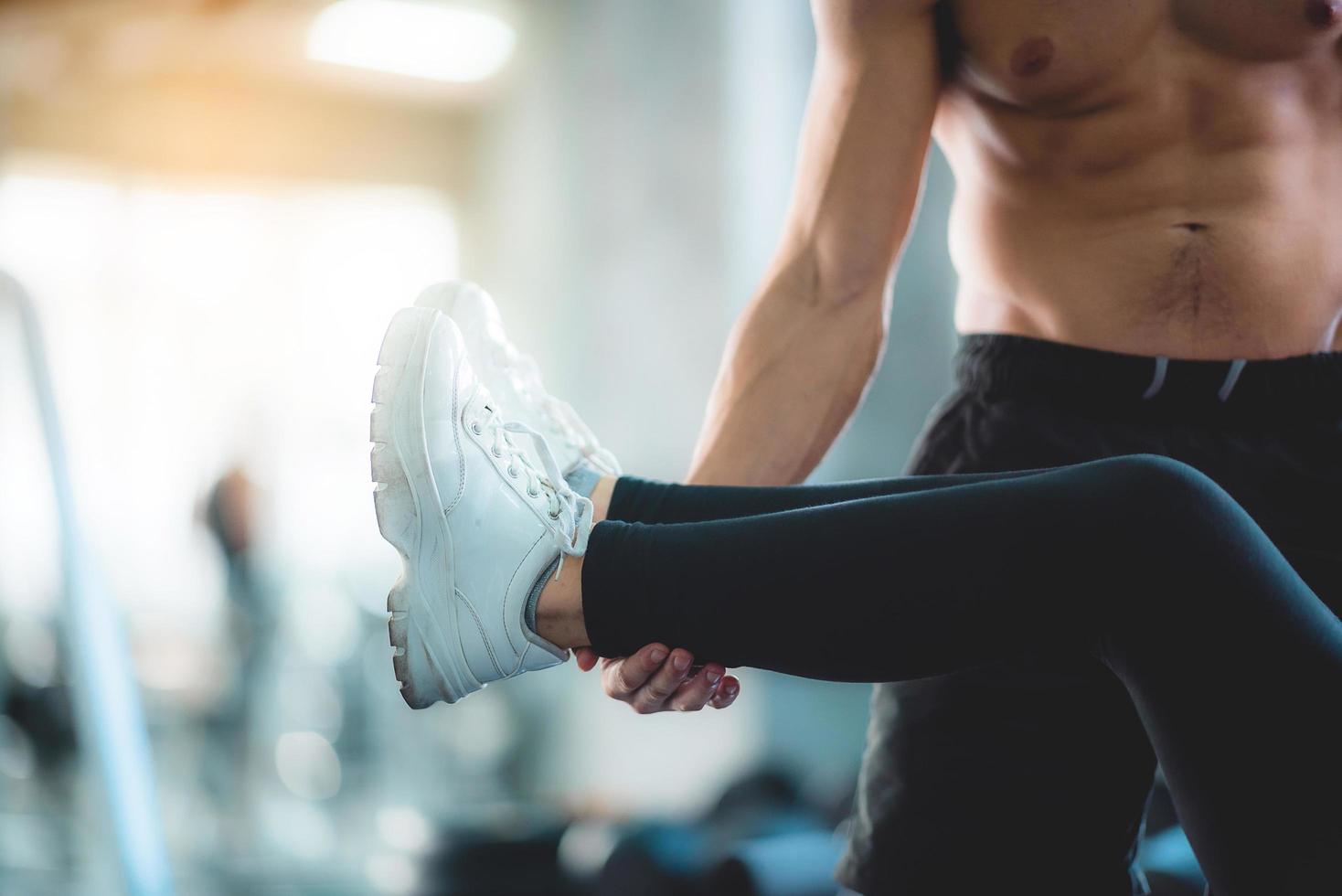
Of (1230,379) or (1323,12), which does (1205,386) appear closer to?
(1230,379)

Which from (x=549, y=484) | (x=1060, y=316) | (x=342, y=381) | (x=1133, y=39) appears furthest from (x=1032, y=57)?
(x=342, y=381)

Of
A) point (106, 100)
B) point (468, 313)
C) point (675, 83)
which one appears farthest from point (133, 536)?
point (468, 313)

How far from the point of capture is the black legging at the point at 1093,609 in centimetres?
77

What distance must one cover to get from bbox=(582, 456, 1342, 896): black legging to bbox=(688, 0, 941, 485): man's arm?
1.10 feet

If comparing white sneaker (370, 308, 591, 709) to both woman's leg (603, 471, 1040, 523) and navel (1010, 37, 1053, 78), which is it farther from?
navel (1010, 37, 1053, 78)

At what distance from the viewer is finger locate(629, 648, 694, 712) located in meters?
0.89

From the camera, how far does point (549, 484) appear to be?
3.19ft

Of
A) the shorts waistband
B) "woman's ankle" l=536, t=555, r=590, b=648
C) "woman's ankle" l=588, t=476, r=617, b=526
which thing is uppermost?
the shorts waistband

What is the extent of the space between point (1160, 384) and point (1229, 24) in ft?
1.17

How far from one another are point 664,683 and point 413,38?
683 centimetres

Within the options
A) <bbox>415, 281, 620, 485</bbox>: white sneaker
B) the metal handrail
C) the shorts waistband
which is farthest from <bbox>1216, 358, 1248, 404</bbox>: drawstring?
the metal handrail

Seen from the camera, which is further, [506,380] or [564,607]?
[506,380]

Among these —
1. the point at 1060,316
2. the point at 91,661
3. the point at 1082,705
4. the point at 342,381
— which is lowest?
the point at 342,381

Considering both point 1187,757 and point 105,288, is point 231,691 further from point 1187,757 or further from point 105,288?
point 1187,757
